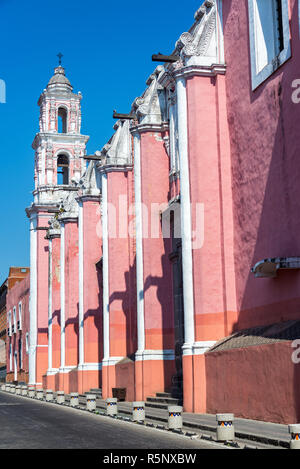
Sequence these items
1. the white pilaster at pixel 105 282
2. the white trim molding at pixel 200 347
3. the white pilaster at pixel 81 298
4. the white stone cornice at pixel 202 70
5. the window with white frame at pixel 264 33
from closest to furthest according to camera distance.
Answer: the window with white frame at pixel 264 33, the white trim molding at pixel 200 347, the white stone cornice at pixel 202 70, the white pilaster at pixel 105 282, the white pilaster at pixel 81 298

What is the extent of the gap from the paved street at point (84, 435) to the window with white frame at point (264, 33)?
9619mm

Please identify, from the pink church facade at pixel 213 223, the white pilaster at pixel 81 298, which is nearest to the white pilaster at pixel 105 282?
the pink church facade at pixel 213 223

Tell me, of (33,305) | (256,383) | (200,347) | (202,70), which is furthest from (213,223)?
(33,305)

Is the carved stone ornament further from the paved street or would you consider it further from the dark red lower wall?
the paved street

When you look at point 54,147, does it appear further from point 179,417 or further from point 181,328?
point 179,417

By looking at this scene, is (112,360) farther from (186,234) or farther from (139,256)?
(186,234)

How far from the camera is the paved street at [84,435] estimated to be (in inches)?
514

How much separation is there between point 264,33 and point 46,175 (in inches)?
1254

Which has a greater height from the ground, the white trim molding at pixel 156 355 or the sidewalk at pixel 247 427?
the white trim molding at pixel 156 355

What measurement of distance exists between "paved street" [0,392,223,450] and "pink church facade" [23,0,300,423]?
260 centimetres

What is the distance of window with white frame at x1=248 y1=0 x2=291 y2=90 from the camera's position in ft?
63.8

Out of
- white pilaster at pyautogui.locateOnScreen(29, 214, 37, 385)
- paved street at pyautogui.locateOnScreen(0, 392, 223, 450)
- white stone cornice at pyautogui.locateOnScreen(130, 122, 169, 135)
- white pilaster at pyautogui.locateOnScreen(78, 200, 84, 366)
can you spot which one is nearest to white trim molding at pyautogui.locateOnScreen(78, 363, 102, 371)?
white pilaster at pyautogui.locateOnScreen(78, 200, 84, 366)

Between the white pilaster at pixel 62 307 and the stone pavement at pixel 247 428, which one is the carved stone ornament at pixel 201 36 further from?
the white pilaster at pixel 62 307

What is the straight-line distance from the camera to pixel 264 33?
64.8ft
